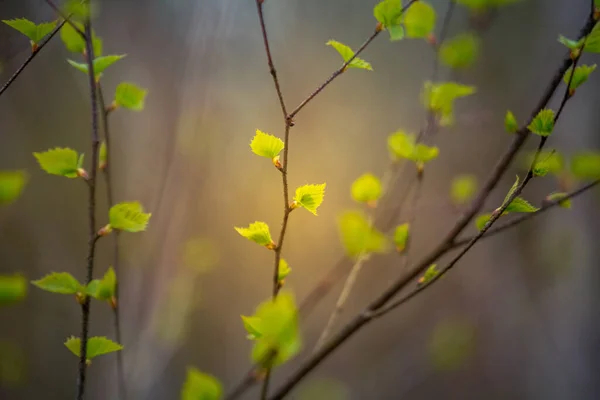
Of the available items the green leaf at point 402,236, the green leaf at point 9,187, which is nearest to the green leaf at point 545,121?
the green leaf at point 402,236

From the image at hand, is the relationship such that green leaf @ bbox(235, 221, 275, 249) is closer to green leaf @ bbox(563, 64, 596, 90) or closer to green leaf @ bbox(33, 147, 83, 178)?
green leaf @ bbox(33, 147, 83, 178)

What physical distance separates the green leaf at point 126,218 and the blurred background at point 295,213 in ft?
1.63

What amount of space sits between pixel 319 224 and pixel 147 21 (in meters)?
0.56

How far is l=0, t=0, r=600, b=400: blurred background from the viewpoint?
33.2 inches

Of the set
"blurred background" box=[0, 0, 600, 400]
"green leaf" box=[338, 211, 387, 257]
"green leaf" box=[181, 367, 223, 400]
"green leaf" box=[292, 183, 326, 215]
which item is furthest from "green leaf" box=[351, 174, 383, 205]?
"blurred background" box=[0, 0, 600, 400]

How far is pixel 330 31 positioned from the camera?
89cm

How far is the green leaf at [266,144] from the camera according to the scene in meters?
0.32

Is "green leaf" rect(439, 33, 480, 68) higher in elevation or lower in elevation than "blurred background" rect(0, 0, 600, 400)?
higher

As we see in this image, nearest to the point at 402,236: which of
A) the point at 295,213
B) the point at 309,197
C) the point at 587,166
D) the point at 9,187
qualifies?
the point at 309,197

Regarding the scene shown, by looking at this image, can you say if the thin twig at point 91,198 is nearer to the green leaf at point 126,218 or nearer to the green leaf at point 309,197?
the green leaf at point 126,218

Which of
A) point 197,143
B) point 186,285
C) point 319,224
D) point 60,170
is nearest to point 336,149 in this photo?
point 319,224

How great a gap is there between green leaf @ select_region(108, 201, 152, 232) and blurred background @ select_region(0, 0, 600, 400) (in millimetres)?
498

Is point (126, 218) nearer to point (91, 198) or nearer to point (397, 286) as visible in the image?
point (91, 198)

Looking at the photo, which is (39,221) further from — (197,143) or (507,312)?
(507,312)
